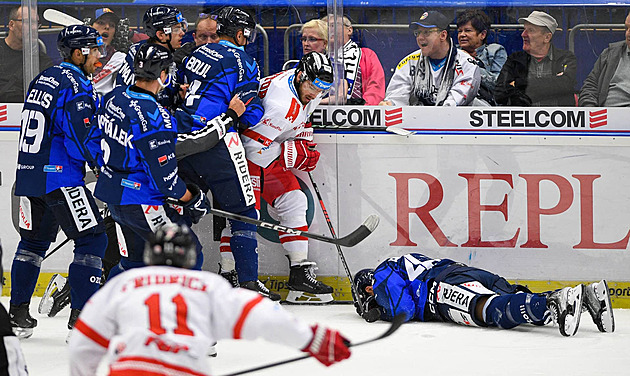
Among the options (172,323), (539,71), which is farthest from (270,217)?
(172,323)

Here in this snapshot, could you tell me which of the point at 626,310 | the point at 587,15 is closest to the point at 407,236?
the point at 626,310

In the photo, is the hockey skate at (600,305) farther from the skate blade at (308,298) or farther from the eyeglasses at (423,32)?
the eyeglasses at (423,32)

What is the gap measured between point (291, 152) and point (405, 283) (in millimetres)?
961

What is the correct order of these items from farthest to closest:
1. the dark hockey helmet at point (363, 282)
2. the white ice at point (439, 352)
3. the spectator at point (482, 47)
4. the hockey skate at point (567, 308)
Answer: the spectator at point (482, 47), the dark hockey helmet at point (363, 282), the hockey skate at point (567, 308), the white ice at point (439, 352)

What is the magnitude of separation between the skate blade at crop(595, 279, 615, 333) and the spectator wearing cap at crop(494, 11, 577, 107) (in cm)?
129

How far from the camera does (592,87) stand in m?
5.14

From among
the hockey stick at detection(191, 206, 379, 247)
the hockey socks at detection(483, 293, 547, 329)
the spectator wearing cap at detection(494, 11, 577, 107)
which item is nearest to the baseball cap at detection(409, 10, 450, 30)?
the spectator wearing cap at detection(494, 11, 577, 107)

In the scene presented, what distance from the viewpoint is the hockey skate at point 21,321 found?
4312 millimetres

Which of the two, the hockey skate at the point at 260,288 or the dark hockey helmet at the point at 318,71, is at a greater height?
the dark hockey helmet at the point at 318,71

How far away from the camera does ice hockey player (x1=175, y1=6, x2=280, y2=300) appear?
15.8 feet

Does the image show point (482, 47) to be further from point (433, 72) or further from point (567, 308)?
point (567, 308)

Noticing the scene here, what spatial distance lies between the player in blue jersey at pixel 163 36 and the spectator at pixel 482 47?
1528mm

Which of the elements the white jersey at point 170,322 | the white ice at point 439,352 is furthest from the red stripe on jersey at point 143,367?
the white ice at point 439,352

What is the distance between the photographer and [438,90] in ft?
17.1
